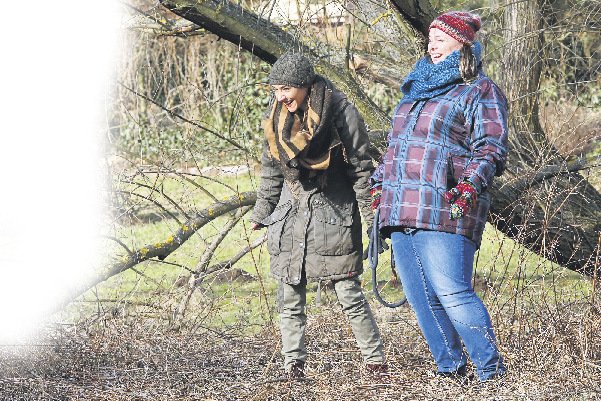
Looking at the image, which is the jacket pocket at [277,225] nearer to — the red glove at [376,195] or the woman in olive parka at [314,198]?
A: the woman in olive parka at [314,198]

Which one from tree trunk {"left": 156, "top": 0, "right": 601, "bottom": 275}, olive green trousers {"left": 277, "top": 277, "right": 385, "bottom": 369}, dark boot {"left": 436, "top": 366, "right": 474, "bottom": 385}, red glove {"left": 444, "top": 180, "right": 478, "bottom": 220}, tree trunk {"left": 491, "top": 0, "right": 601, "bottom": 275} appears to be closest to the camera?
red glove {"left": 444, "top": 180, "right": 478, "bottom": 220}

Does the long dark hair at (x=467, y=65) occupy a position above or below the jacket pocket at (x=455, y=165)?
above

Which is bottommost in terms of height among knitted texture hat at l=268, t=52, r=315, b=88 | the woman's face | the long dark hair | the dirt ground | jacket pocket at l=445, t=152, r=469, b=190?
the dirt ground

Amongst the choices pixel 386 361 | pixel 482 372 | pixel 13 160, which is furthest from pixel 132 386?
pixel 13 160

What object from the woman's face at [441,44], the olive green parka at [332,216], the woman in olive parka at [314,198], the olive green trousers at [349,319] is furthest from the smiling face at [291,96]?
the olive green trousers at [349,319]

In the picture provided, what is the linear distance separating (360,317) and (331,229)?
438 mm

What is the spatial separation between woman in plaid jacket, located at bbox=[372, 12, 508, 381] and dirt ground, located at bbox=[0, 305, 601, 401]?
0.91 ft

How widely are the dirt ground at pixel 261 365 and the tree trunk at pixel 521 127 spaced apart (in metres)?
0.77

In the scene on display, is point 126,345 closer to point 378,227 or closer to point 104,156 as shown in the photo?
point 104,156

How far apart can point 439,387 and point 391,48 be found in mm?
3334

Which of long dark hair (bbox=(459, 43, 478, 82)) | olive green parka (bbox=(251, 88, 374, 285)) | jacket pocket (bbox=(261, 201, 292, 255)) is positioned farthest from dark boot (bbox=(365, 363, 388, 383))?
long dark hair (bbox=(459, 43, 478, 82))

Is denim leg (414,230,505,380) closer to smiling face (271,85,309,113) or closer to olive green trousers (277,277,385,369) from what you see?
olive green trousers (277,277,385,369)

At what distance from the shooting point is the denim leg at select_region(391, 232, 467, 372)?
4.38 metres

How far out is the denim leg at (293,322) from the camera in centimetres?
489
